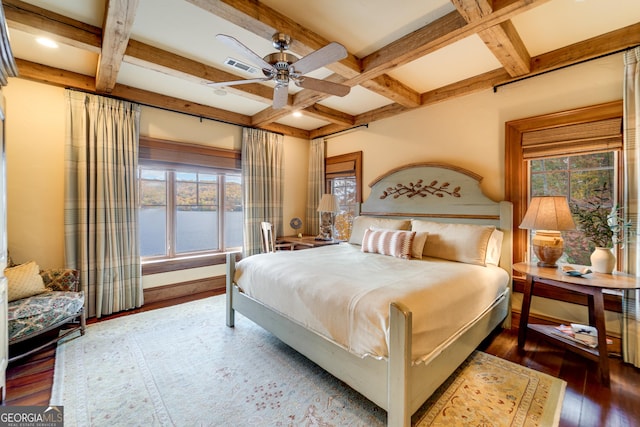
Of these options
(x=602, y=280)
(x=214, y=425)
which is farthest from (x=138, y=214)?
(x=602, y=280)

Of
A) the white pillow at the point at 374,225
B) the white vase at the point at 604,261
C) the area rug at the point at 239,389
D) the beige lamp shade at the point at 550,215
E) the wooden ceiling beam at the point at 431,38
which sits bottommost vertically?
the area rug at the point at 239,389

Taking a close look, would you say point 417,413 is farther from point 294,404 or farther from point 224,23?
point 224,23

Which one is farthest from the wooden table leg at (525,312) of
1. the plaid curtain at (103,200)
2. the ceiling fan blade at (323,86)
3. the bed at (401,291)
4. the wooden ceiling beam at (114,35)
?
the plaid curtain at (103,200)

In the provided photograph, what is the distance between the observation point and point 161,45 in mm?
2498

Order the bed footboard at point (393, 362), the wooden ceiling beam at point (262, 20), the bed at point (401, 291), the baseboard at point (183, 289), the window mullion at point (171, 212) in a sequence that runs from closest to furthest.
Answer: the bed footboard at point (393, 362) → the bed at point (401, 291) → the wooden ceiling beam at point (262, 20) → the baseboard at point (183, 289) → the window mullion at point (171, 212)

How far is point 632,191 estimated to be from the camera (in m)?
2.18

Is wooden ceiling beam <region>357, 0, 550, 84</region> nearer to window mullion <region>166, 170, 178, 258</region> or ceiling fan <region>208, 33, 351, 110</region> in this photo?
ceiling fan <region>208, 33, 351, 110</region>

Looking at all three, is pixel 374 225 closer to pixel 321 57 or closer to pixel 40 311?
pixel 321 57

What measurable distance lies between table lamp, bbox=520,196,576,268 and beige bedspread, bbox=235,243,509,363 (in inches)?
16.2

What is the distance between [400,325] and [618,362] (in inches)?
90.5

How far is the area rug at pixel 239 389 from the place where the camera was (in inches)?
64.7

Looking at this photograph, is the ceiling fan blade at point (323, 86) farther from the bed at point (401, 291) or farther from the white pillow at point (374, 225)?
the white pillow at point (374, 225)

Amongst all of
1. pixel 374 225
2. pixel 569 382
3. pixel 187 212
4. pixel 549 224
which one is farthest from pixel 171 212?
pixel 569 382

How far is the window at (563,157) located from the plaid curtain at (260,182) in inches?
129
